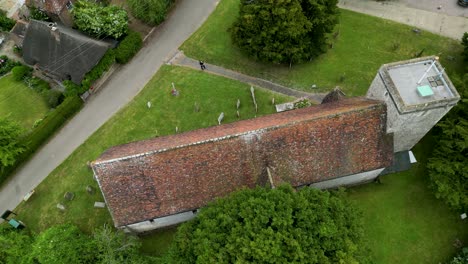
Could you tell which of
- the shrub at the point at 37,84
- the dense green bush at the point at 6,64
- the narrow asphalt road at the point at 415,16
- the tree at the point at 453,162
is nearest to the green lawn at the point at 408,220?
the tree at the point at 453,162

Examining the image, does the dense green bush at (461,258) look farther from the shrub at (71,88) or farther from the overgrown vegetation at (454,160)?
the shrub at (71,88)

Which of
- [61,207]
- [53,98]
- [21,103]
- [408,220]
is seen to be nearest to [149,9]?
[53,98]

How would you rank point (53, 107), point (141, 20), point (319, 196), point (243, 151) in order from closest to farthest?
1. point (319, 196)
2. point (243, 151)
3. point (53, 107)
4. point (141, 20)

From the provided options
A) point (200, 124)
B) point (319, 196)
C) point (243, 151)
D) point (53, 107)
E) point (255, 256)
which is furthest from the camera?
point (53, 107)

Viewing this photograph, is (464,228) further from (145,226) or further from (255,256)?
(145,226)

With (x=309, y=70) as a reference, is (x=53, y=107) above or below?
above

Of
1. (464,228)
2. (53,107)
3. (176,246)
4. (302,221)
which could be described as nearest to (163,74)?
(53,107)

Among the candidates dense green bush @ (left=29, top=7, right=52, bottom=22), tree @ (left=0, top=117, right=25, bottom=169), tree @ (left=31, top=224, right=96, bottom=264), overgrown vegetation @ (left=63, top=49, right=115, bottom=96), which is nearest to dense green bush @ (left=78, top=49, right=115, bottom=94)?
overgrown vegetation @ (left=63, top=49, right=115, bottom=96)
